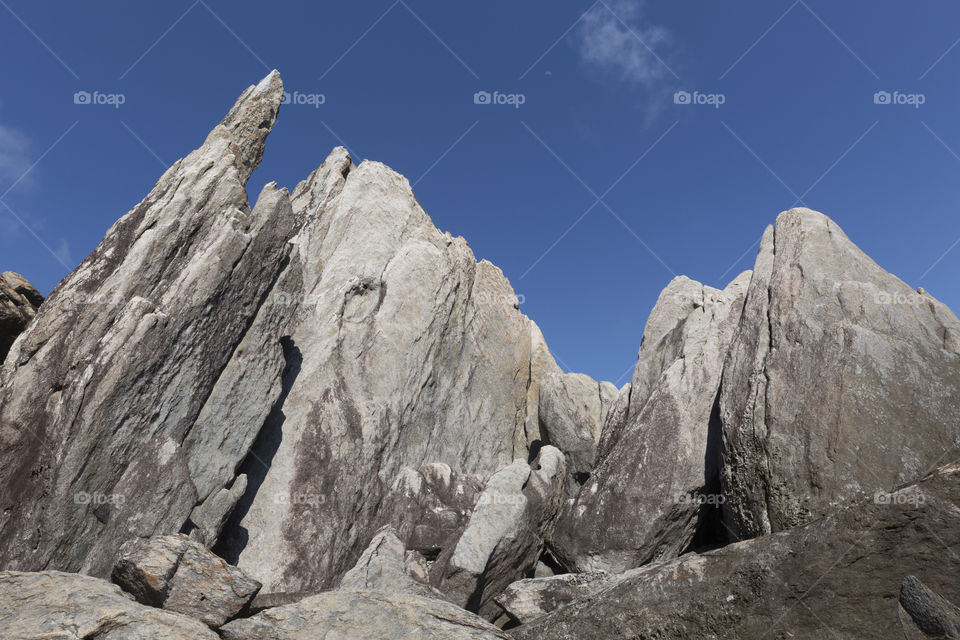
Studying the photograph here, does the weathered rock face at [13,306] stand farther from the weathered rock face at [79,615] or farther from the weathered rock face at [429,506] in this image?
the weathered rock face at [79,615]

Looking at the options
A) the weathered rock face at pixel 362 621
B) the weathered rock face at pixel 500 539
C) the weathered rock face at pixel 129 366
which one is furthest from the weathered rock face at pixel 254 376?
the weathered rock face at pixel 362 621

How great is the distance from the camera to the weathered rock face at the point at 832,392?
1423 cm

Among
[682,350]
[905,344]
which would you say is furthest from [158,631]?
[682,350]

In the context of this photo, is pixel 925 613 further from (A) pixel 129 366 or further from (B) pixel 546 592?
(A) pixel 129 366

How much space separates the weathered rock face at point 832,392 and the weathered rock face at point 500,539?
7.53m

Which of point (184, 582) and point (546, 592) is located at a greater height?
point (546, 592)

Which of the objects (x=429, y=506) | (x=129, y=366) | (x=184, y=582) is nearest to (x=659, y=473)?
(x=429, y=506)

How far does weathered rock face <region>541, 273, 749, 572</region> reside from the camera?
1977 cm

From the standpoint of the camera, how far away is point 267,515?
910 inches

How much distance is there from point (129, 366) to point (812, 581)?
798 inches

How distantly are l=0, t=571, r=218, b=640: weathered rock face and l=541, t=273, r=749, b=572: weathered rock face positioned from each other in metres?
14.6

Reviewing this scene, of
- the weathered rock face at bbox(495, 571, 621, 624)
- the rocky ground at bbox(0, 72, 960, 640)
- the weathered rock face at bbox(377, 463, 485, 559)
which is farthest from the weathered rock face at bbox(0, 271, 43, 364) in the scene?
the weathered rock face at bbox(495, 571, 621, 624)

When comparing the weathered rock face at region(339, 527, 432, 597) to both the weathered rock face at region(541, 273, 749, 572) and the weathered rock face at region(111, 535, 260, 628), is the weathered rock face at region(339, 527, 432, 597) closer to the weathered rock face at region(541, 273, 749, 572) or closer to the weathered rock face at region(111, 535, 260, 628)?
the weathered rock face at region(541, 273, 749, 572)

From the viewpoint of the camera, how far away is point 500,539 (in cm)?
2017
